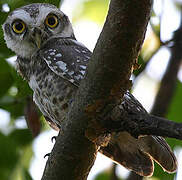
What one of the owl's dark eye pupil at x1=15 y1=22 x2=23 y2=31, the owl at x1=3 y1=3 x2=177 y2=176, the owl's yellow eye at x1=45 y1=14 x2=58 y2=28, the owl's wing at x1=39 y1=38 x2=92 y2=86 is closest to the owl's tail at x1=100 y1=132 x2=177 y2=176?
the owl at x1=3 y1=3 x2=177 y2=176

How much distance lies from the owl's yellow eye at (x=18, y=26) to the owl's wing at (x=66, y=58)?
28cm

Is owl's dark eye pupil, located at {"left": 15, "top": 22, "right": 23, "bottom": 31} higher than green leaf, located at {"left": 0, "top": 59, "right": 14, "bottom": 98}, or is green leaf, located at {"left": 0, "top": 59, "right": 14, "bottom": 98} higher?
owl's dark eye pupil, located at {"left": 15, "top": 22, "right": 23, "bottom": 31}

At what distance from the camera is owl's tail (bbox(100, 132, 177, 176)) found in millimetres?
3168

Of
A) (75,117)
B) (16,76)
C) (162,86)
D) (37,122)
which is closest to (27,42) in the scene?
(16,76)

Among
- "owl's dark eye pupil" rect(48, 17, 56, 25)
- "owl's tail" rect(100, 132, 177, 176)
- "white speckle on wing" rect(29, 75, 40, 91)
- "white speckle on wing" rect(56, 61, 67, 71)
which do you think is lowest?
"owl's tail" rect(100, 132, 177, 176)

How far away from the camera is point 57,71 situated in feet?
11.1

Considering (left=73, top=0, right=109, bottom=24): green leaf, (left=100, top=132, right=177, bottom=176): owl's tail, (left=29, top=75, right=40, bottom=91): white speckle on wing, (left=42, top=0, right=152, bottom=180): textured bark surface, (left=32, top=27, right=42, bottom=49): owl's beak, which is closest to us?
(left=42, top=0, right=152, bottom=180): textured bark surface

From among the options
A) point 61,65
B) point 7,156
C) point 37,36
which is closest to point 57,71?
point 61,65

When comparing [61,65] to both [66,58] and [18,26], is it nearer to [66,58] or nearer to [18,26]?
[66,58]

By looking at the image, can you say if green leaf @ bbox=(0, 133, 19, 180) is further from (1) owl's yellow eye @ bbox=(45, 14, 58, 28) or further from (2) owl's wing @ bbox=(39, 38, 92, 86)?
(1) owl's yellow eye @ bbox=(45, 14, 58, 28)

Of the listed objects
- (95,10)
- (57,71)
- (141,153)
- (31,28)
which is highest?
(95,10)

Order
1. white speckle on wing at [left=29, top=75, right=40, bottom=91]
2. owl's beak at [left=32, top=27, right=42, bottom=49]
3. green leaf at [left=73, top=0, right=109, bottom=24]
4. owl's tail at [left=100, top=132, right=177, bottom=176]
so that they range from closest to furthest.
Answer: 1. owl's tail at [left=100, top=132, right=177, bottom=176]
2. white speckle on wing at [left=29, top=75, right=40, bottom=91]
3. owl's beak at [left=32, top=27, right=42, bottom=49]
4. green leaf at [left=73, top=0, right=109, bottom=24]

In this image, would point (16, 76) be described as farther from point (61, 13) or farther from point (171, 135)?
point (171, 135)

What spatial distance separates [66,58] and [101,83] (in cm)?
137
